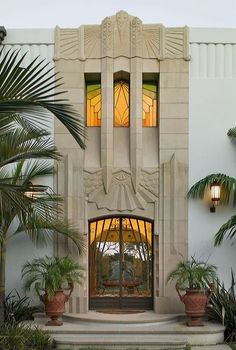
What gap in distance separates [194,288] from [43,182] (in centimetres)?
420

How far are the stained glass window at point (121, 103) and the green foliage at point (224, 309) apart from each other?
14.3 ft

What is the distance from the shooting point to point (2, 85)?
16.3 feet

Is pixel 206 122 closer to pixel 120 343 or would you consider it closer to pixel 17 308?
pixel 120 343

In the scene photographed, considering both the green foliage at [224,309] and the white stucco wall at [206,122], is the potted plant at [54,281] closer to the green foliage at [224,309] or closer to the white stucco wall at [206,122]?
the white stucco wall at [206,122]

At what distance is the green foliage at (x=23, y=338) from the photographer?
32.2 feet

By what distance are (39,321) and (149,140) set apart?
15.6ft

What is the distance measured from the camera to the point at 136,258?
1373 centimetres

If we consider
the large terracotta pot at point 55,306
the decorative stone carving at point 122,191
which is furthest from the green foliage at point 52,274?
the decorative stone carving at point 122,191

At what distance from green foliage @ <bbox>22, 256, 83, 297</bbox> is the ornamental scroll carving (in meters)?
4.72

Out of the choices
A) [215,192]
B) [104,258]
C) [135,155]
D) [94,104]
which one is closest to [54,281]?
[104,258]

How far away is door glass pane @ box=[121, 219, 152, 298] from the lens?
1363 cm

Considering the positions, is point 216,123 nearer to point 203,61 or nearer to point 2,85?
point 203,61

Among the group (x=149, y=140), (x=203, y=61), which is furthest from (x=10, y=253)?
(x=203, y=61)

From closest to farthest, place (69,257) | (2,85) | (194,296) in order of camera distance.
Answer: (2,85), (194,296), (69,257)
